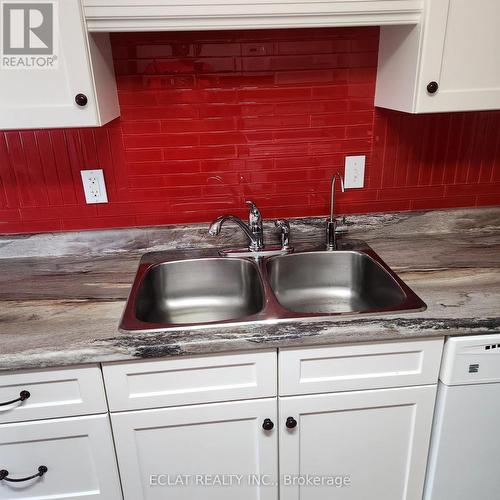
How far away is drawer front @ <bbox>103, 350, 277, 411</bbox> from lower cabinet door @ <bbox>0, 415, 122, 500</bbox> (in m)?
0.11

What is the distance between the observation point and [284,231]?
1652 mm

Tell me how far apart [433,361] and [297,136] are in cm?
89

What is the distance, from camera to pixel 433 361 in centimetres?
124

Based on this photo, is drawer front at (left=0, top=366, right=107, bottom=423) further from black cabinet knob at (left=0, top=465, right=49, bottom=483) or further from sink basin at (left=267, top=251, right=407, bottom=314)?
sink basin at (left=267, top=251, right=407, bottom=314)

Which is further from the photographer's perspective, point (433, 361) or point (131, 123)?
point (131, 123)

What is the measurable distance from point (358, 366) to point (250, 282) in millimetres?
518

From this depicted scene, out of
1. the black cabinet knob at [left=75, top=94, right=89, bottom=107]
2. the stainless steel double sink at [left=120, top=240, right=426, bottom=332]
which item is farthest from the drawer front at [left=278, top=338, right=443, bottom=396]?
the black cabinet knob at [left=75, top=94, right=89, bottom=107]

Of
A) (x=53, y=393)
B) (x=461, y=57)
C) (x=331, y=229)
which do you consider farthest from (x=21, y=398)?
(x=461, y=57)

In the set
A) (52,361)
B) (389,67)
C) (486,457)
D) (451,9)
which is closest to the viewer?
(52,361)

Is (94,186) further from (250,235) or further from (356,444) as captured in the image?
(356,444)

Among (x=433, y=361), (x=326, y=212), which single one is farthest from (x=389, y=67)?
(x=433, y=361)

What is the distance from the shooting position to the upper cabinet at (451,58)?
1.24 m

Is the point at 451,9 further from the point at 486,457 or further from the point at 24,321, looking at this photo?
the point at 24,321

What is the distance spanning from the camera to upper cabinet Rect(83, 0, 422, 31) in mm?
1178
